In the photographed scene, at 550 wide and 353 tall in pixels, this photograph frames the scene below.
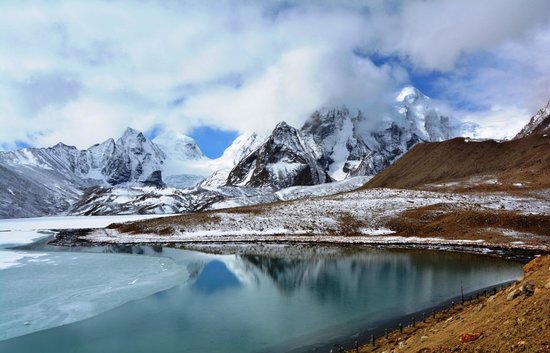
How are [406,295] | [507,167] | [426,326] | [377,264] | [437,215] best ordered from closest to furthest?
1. [426,326]
2. [406,295]
3. [377,264]
4. [437,215]
5. [507,167]

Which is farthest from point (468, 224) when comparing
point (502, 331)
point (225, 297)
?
point (502, 331)

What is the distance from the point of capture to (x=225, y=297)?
115 ft

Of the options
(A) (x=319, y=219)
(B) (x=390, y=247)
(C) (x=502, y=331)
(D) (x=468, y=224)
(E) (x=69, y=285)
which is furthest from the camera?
(A) (x=319, y=219)

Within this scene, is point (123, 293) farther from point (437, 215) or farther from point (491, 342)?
point (437, 215)

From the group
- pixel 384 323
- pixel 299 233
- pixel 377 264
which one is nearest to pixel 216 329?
pixel 384 323

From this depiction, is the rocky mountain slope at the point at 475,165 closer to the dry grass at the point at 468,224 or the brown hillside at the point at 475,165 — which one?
the brown hillside at the point at 475,165

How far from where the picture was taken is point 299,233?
8725 cm

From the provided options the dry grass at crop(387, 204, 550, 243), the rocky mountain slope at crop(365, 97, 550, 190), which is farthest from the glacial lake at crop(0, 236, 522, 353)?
the rocky mountain slope at crop(365, 97, 550, 190)

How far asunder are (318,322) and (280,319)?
2.46 m

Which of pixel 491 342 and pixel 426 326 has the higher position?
pixel 491 342

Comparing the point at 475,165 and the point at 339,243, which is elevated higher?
the point at 475,165

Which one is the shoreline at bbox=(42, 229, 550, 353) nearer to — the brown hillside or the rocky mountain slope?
the rocky mountain slope

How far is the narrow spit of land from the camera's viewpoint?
13971mm

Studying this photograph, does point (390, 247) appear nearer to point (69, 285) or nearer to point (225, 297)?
point (225, 297)
